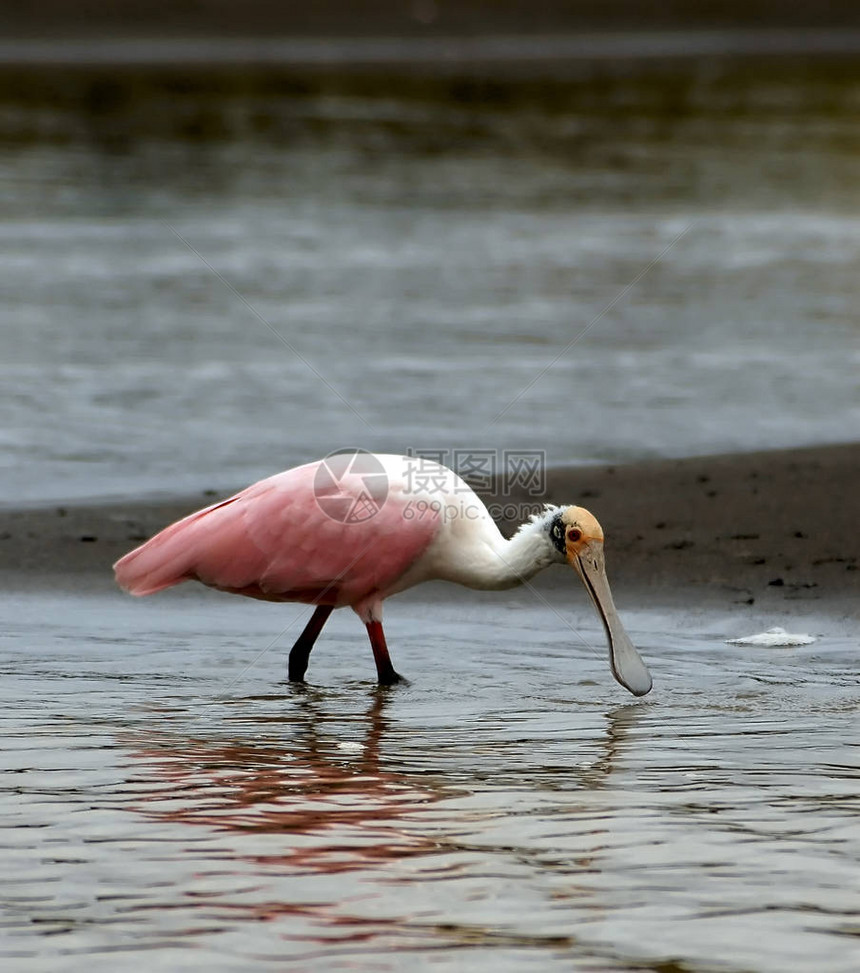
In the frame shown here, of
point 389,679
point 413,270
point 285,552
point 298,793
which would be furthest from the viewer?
point 413,270

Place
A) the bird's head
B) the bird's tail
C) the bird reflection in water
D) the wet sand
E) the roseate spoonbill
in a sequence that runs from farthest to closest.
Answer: the wet sand
the bird's tail
the roseate spoonbill
the bird's head
the bird reflection in water

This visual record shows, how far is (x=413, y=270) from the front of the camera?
69.2 feet

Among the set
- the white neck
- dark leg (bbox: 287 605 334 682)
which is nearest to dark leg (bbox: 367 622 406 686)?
dark leg (bbox: 287 605 334 682)

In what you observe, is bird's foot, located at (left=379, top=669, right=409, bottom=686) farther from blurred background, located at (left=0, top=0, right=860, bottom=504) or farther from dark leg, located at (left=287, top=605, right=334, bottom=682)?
blurred background, located at (left=0, top=0, right=860, bottom=504)

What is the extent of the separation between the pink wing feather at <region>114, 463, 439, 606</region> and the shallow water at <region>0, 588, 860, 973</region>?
13.8 inches

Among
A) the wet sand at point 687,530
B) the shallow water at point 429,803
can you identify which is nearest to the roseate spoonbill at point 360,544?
the shallow water at point 429,803

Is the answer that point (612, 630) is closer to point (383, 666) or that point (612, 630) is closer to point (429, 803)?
point (383, 666)

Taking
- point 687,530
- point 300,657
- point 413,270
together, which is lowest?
point 300,657

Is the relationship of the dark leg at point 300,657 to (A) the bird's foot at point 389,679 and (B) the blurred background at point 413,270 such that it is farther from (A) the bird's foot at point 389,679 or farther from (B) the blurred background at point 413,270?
(B) the blurred background at point 413,270

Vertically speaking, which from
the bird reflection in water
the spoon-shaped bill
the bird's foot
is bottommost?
the bird reflection in water

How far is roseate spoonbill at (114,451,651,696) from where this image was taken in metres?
8.15

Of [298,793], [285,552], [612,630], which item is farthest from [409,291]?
[298,793]

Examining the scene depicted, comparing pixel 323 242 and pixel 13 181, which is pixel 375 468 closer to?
pixel 323 242

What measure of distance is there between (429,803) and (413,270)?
49.7 ft
